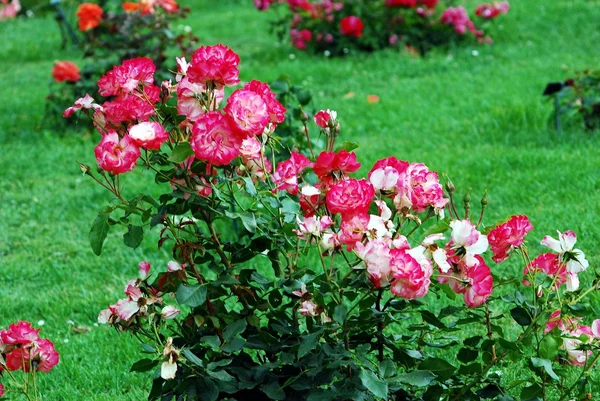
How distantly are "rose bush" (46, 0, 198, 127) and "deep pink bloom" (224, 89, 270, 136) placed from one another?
15.5 feet

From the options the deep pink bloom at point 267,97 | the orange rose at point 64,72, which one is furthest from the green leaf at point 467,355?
the orange rose at point 64,72

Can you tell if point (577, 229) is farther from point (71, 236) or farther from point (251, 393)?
point (71, 236)

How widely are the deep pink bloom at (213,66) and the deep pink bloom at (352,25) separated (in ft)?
18.6

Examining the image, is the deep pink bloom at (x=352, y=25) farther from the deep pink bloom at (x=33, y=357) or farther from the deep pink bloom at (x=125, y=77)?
the deep pink bloom at (x=33, y=357)

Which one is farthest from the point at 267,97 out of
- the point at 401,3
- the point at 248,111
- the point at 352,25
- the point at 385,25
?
the point at 385,25

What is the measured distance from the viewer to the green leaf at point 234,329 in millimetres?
2135

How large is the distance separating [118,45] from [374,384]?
5256 millimetres

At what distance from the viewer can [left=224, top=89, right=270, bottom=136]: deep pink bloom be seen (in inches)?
77.7

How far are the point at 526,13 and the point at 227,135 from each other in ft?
23.5

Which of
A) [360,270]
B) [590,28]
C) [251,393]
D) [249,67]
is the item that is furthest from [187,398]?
[590,28]

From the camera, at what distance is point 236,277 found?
7.47 feet

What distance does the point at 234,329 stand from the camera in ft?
7.04

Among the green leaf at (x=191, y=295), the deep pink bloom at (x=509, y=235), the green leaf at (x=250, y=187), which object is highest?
the green leaf at (x=250, y=187)

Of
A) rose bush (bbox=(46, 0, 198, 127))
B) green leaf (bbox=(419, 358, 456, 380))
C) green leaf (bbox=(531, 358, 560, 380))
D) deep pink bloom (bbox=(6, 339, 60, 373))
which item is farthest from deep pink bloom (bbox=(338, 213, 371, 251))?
rose bush (bbox=(46, 0, 198, 127))
